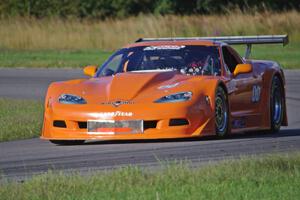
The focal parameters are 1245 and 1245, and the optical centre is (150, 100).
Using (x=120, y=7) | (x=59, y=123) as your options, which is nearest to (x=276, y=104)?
(x=59, y=123)

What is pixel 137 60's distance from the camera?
14.9 m

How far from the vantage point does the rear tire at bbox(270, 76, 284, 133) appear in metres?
15.5

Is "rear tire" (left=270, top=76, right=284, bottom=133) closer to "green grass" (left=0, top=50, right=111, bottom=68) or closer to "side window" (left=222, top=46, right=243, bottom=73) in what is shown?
"side window" (left=222, top=46, right=243, bottom=73)

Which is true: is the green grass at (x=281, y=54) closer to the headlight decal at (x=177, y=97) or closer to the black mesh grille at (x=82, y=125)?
the headlight decal at (x=177, y=97)

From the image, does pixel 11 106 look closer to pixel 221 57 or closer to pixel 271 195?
pixel 221 57

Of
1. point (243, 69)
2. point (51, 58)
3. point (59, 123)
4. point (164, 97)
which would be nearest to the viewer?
point (164, 97)

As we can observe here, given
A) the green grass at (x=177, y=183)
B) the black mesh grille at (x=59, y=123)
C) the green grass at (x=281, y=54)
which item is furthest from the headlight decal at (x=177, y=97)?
the green grass at (x=281, y=54)

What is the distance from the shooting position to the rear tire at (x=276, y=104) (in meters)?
15.5

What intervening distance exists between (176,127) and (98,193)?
450 centimetres

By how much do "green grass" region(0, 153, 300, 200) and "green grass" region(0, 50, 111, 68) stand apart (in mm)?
22538

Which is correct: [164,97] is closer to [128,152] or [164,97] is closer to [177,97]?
[177,97]

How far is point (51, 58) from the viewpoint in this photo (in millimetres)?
35406

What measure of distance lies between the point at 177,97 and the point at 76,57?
22.9 metres

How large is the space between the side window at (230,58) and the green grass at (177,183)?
492 centimetres
